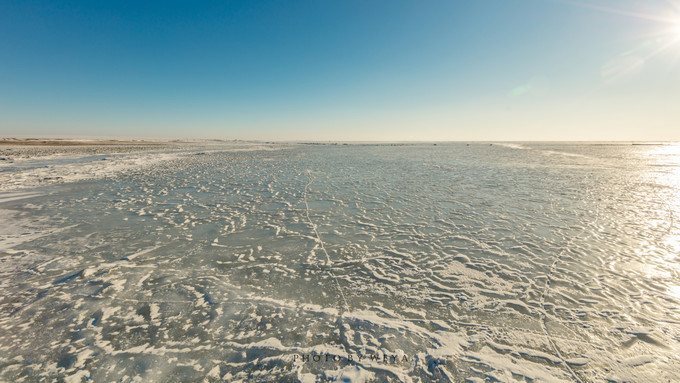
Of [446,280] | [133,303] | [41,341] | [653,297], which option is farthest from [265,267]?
[653,297]

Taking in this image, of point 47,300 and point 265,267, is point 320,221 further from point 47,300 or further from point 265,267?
point 47,300

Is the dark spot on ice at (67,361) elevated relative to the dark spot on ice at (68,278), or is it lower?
lower

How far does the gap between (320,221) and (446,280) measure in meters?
4.98

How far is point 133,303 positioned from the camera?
477 cm

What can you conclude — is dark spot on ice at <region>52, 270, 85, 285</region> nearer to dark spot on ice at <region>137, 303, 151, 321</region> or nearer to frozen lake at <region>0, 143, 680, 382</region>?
frozen lake at <region>0, 143, 680, 382</region>

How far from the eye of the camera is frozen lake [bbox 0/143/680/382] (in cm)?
360

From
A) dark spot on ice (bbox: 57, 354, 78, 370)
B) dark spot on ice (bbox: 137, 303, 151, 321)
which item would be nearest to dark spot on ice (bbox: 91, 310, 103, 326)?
dark spot on ice (bbox: 137, 303, 151, 321)

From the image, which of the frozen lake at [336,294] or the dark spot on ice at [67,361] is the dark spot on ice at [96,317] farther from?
the dark spot on ice at [67,361]

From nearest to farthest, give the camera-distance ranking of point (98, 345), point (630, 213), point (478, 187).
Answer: point (98, 345) → point (630, 213) → point (478, 187)

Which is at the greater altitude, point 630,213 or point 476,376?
point 630,213

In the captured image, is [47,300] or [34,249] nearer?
[47,300]

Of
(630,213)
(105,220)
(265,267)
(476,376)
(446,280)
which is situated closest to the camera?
(476,376)

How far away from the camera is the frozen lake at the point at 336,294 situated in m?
3.60

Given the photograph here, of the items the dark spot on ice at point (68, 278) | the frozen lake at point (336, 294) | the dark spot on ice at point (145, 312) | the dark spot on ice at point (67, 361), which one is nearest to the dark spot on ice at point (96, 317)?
the frozen lake at point (336, 294)
